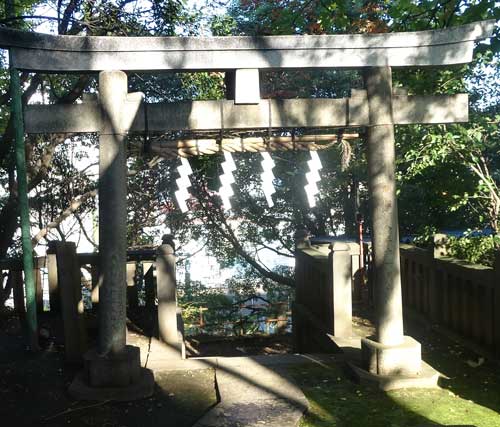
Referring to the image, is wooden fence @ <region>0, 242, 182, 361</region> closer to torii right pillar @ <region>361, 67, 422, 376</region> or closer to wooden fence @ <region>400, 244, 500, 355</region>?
torii right pillar @ <region>361, 67, 422, 376</region>

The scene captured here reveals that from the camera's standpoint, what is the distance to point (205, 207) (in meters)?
17.2

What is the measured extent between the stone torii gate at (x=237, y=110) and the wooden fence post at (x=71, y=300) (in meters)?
0.73

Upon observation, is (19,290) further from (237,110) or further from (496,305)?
(496,305)

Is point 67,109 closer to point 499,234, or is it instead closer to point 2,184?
point 499,234

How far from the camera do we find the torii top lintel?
5.39 m

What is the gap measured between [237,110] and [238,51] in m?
0.64

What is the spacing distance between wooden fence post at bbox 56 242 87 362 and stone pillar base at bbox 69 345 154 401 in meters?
0.78

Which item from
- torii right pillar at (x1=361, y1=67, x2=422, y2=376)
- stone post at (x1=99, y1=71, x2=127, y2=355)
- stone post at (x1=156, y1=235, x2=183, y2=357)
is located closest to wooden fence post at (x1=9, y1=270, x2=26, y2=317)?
stone post at (x1=156, y1=235, x2=183, y2=357)

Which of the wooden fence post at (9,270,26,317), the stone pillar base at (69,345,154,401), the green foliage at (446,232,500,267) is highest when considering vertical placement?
the green foliage at (446,232,500,267)

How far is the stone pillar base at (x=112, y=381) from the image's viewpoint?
5324 millimetres

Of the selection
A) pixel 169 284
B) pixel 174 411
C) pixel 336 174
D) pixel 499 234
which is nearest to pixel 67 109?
pixel 169 284

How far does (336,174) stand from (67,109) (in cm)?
1072

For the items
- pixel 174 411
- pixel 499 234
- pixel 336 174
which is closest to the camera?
pixel 174 411

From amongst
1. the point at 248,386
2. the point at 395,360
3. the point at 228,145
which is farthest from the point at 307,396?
the point at 228,145
